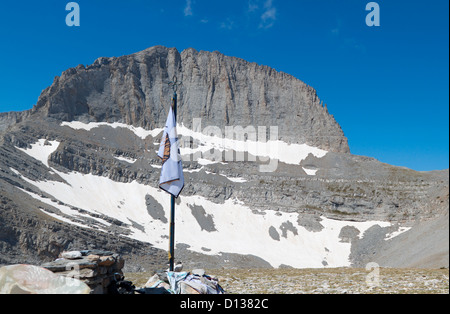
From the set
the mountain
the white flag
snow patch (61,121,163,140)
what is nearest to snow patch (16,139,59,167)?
the mountain

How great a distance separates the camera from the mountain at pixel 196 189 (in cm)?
8594

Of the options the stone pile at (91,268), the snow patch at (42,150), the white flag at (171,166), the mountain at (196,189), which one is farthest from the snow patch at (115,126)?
the stone pile at (91,268)

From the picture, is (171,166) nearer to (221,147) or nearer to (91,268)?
(91,268)

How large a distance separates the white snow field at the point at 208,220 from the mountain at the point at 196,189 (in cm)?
52

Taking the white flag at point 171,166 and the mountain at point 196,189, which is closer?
the white flag at point 171,166

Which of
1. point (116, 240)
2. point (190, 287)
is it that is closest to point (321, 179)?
point (116, 240)

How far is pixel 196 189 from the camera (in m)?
136

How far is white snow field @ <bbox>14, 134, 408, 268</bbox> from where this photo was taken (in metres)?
100

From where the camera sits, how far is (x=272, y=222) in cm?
12312

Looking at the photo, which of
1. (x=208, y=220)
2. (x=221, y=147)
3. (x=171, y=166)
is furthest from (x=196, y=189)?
(x=171, y=166)

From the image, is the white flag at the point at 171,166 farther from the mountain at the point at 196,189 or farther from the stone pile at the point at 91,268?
the mountain at the point at 196,189

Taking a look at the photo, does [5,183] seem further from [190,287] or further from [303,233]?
[190,287]

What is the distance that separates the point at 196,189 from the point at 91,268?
12211 centimetres

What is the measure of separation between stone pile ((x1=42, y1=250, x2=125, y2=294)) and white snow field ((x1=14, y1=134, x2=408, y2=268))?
251 ft
